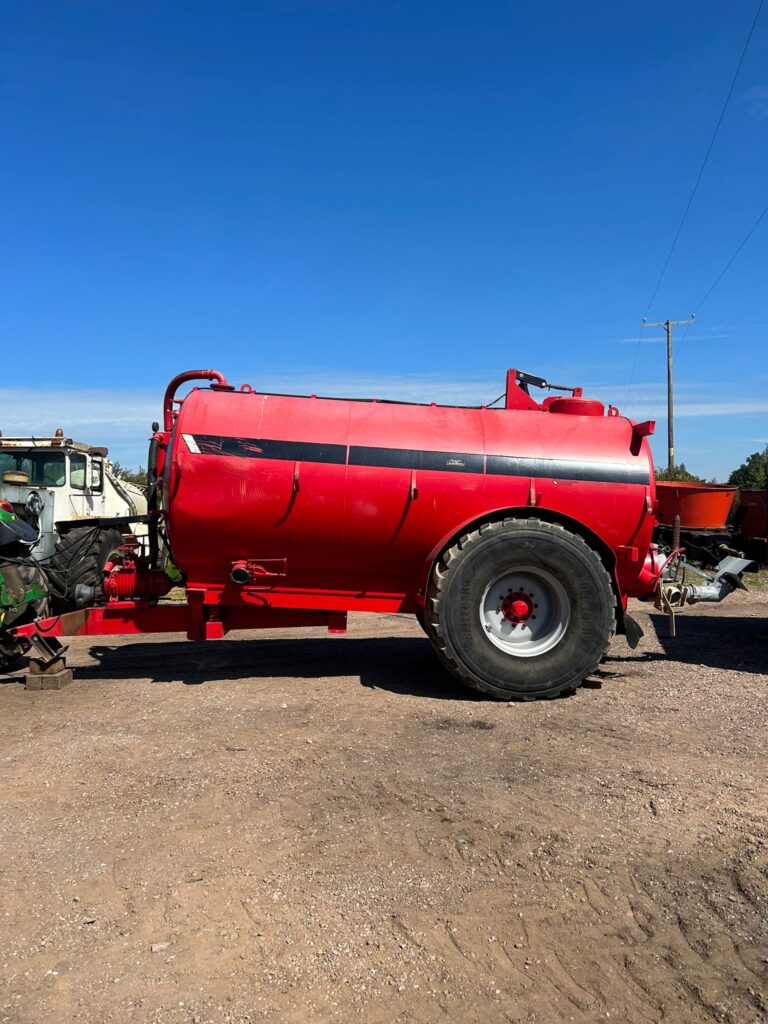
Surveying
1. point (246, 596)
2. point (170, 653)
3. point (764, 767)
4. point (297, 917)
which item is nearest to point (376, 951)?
point (297, 917)

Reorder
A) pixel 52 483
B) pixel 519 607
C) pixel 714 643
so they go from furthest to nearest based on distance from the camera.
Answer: pixel 52 483, pixel 714 643, pixel 519 607

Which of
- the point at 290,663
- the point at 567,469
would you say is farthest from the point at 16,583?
the point at 567,469

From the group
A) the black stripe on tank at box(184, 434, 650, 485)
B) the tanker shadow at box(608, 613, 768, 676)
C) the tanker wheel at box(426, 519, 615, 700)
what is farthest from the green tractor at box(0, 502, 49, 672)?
the tanker shadow at box(608, 613, 768, 676)

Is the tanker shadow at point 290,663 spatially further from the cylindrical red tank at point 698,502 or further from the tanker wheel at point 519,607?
the cylindrical red tank at point 698,502

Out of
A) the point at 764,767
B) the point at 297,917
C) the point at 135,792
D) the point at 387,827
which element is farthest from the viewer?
the point at 764,767

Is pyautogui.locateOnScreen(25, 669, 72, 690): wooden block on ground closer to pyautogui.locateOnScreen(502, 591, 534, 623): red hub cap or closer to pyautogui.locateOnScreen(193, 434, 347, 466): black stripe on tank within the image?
pyautogui.locateOnScreen(193, 434, 347, 466): black stripe on tank

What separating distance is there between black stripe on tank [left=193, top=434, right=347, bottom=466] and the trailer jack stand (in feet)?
7.52

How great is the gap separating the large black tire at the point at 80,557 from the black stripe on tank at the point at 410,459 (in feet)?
13.7

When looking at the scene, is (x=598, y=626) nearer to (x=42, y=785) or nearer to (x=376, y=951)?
(x=376, y=951)

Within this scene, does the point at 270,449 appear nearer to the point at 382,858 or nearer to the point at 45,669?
the point at 45,669

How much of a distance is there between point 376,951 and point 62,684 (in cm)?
447

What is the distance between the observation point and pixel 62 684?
6.09 m

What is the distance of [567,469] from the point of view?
5660mm

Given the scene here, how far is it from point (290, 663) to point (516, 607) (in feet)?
8.03
